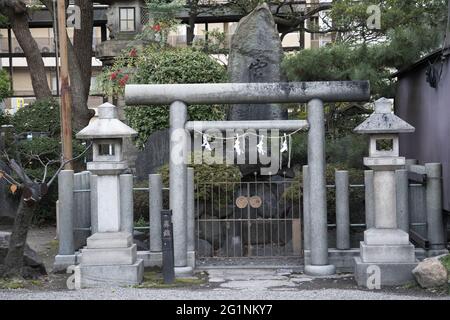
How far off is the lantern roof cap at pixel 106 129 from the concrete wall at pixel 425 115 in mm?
5610

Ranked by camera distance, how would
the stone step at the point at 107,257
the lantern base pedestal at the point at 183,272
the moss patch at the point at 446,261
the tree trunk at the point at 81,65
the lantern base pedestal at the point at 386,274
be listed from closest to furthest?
the moss patch at the point at 446,261 < the lantern base pedestal at the point at 386,274 < the stone step at the point at 107,257 < the lantern base pedestal at the point at 183,272 < the tree trunk at the point at 81,65

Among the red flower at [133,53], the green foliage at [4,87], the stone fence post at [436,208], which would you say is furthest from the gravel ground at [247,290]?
the green foliage at [4,87]

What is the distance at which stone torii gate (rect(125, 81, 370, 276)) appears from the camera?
10.9 meters

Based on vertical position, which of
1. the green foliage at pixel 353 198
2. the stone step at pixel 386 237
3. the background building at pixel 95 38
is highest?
the background building at pixel 95 38

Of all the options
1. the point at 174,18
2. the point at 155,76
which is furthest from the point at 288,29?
the point at 155,76

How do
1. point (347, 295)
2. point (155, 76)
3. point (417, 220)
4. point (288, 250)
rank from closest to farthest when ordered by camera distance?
point (347, 295) < point (417, 220) < point (288, 250) < point (155, 76)

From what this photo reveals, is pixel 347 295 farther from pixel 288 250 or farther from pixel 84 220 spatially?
pixel 84 220

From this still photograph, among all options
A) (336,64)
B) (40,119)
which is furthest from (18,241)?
(40,119)

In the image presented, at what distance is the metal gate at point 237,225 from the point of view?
12727 millimetres

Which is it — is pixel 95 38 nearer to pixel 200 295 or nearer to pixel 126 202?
pixel 126 202

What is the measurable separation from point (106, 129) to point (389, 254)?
15.6ft

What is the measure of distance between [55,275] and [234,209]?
3.73 m

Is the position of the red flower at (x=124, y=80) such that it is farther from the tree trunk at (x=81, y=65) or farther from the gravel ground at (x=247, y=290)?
the gravel ground at (x=247, y=290)

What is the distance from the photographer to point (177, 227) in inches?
432
